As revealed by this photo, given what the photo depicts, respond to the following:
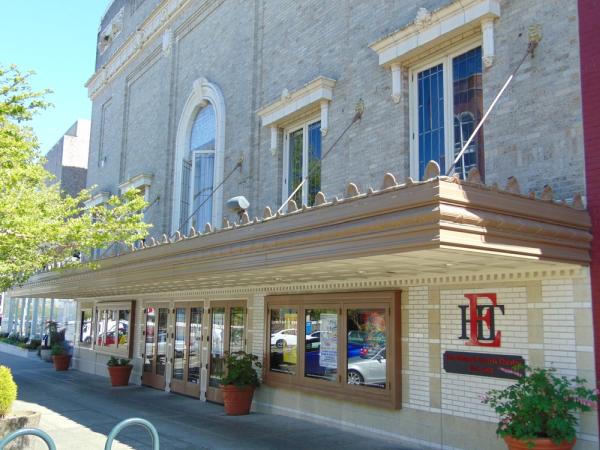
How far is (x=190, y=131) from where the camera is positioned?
19.2m

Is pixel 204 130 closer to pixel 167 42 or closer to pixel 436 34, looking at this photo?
pixel 167 42

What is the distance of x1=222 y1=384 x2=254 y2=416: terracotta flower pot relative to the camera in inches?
489

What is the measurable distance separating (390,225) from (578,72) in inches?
142

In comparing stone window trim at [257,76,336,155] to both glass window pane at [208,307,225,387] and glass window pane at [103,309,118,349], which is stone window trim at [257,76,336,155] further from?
glass window pane at [103,309,118,349]

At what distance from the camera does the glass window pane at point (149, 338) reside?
1808 cm

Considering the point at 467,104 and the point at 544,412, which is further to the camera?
the point at 467,104

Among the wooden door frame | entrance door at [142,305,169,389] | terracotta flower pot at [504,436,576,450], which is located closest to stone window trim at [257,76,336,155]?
the wooden door frame

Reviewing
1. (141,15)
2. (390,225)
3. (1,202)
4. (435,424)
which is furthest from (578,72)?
(141,15)

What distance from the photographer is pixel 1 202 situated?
9805mm

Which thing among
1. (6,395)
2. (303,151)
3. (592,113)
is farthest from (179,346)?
(592,113)

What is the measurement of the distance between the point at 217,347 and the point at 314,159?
5133mm

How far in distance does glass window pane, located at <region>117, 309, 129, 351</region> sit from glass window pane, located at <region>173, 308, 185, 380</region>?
3596mm

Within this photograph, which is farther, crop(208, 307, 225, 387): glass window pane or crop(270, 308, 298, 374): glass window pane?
crop(208, 307, 225, 387): glass window pane

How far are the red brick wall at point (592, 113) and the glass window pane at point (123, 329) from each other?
15.5 metres
